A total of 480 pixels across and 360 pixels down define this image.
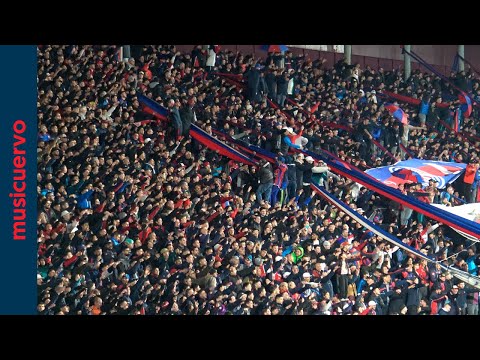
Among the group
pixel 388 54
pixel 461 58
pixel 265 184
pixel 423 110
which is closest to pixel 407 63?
pixel 388 54

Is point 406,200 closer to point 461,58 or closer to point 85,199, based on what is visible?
point 461,58

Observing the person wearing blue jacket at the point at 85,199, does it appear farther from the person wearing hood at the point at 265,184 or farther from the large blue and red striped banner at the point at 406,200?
the large blue and red striped banner at the point at 406,200

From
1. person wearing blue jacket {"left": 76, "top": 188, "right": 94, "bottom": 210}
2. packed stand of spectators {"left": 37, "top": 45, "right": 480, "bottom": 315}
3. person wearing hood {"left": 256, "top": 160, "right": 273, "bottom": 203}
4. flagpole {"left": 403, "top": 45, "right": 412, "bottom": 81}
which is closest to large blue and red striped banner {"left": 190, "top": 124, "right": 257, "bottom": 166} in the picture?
packed stand of spectators {"left": 37, "top": 45, "right": 480, "bottom": 315}

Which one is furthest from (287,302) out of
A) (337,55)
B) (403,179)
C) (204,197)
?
(337,55)

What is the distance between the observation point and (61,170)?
14688 millimetres

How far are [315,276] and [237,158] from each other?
2429mm

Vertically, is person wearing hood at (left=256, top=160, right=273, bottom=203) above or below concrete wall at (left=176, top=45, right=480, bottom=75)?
below

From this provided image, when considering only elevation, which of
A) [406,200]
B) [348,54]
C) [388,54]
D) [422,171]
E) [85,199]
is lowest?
[406,200]

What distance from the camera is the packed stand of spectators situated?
1416 cm

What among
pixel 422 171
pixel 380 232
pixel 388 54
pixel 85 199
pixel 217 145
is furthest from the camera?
pixel 388 54

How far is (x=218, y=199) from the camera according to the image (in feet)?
52.2

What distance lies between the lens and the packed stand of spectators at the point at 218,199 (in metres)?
14.2

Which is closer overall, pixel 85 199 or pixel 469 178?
pixel 85 199

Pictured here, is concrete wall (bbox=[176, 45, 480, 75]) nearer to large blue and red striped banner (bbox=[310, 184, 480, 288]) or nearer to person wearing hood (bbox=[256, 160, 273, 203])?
large blue and red striped banner (bbox=[310, 184, 480, 288])
